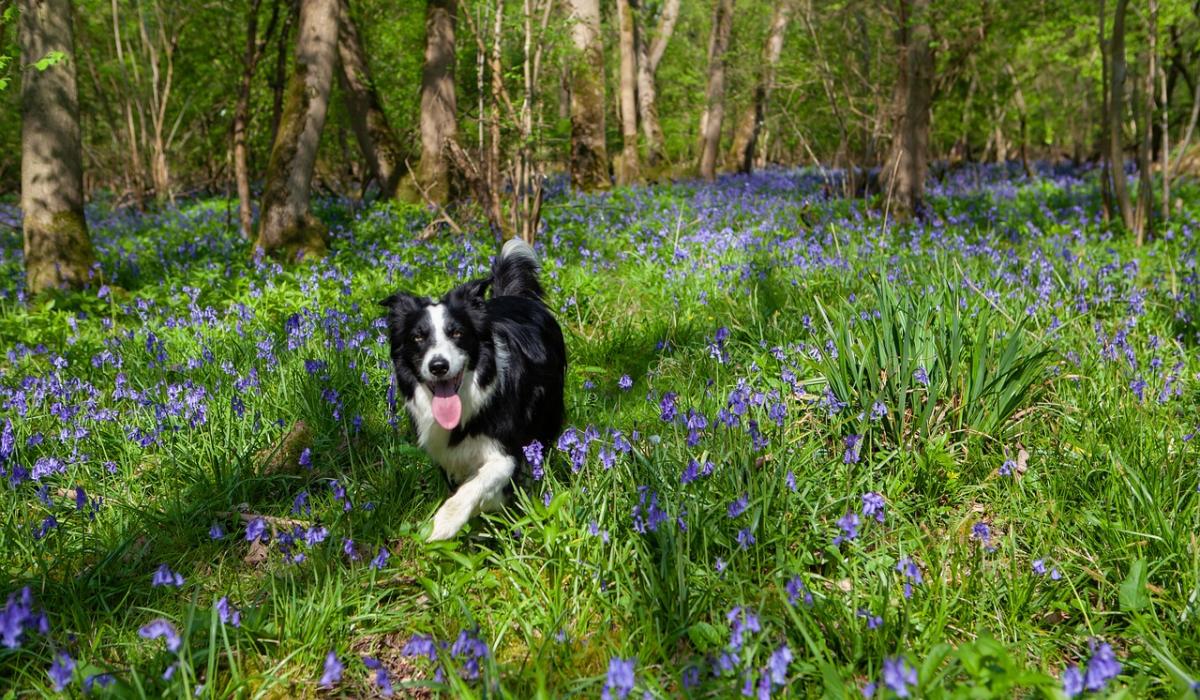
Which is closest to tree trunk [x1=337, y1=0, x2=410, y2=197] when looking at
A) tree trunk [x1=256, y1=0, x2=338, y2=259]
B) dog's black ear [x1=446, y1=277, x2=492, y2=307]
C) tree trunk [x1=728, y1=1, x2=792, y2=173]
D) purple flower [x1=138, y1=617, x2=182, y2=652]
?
tree trunk [x1=256, y1=0, x2=338, y2=259]

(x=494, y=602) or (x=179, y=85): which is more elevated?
(x=179, y=85)

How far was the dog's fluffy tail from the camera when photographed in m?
4.18

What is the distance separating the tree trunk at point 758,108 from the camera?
46.1 ft

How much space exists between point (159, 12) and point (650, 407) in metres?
15.8

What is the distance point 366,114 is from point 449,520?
35.8 feet

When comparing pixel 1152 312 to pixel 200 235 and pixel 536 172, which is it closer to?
pixel 536 172

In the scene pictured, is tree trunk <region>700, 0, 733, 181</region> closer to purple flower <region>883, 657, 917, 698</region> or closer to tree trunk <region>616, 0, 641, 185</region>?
tree trunk <region>616, 0, 641, 185</region>


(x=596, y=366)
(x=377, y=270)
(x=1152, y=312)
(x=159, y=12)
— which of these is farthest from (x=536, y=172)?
(x=159, y=12)

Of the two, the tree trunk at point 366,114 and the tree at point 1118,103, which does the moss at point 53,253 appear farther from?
the tree at point 1118,103

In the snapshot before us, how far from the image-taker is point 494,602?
8.14ft

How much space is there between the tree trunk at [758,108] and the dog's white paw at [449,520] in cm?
1118

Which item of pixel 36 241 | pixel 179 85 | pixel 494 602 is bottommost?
pixel 494 602

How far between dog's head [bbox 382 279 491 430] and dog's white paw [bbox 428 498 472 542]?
32cm

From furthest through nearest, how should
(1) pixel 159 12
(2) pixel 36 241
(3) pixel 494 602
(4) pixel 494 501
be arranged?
1. (1) pixel 159 12
2. (2) pixel 36 241
3. (4) pixel 494 501
4. (3) pixel 494 602
